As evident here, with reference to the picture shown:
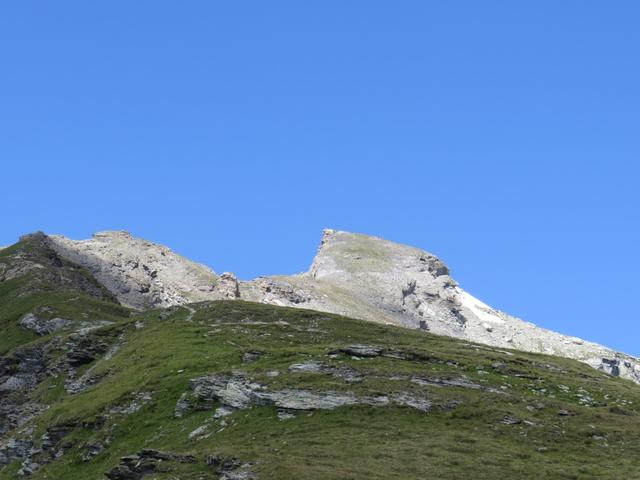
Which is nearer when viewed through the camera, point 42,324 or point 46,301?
point 42,324

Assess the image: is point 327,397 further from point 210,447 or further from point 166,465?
point 166,465

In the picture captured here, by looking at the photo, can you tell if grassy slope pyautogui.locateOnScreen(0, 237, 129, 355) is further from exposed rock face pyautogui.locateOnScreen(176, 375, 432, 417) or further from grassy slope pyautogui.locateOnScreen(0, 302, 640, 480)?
exposed rock face pyautogui.locateOnScreen(176, 375, 432, 417)

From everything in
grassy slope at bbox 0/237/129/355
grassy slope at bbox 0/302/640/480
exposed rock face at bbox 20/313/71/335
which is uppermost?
grassy slope at bbox 0/237/129/355

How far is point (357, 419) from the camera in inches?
3061

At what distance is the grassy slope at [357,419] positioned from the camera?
6675 centimetres

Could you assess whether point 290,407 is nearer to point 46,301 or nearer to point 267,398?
point 267,398

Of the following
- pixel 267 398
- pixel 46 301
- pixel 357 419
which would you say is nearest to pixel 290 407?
pixel 267 398

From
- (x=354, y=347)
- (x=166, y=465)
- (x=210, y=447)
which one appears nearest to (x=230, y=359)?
(x=354, y=347)

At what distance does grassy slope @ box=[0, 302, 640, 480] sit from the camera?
66750mm

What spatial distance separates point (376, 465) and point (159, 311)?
271 feet

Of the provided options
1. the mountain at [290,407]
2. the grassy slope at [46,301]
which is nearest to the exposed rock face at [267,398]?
the mountain at [290,407]

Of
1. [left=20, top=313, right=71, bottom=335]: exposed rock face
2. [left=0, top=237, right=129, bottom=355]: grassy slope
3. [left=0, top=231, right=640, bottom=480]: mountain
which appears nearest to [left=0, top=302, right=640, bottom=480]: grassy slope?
[left=0, top=231, right=640, bottom=480]: mountain

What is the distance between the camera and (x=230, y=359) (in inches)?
3989

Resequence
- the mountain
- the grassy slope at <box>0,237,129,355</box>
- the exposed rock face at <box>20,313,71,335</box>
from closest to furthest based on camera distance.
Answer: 1. the mountain
2. the exposed rock face at <box>20,313,71,335</box>
3. the grassy slope at <box>0,237,129,355</box>
